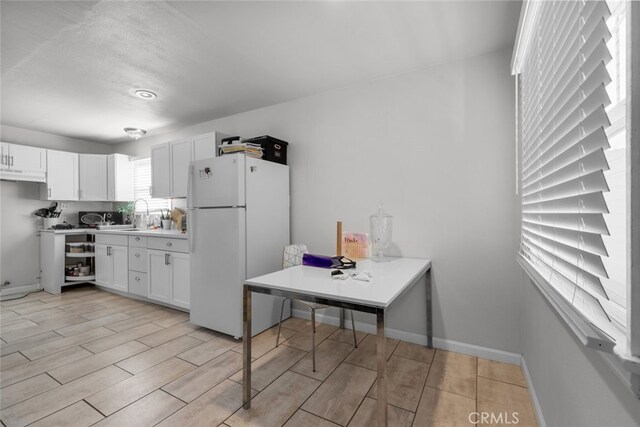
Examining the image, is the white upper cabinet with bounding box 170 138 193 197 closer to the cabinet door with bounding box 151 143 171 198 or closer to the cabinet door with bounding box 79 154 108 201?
the cabinet door with bounding box 151 143 171 198

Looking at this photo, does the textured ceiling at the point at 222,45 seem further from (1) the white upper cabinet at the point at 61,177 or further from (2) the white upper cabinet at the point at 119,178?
(2) the white upper cabinet at the point at 119,178

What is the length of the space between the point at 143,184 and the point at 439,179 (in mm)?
4768

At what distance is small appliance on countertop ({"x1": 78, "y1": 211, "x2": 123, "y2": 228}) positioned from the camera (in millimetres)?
4898

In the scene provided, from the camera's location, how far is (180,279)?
3.31 metres

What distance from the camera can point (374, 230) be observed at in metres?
2.50

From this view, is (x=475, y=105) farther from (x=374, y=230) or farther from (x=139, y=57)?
(x=139, y=57)

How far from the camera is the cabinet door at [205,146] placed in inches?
140

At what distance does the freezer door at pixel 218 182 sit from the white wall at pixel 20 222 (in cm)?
353

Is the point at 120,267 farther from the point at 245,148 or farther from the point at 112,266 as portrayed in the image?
the point at 245,148

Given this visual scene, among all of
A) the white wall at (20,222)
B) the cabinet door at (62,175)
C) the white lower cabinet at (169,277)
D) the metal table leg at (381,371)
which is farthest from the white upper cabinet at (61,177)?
the metal table leg at (381,371)

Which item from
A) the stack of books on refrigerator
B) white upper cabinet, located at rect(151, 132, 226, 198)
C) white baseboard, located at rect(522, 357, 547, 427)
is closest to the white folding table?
white baseboard, located at rect(522, 357, 547, 427)

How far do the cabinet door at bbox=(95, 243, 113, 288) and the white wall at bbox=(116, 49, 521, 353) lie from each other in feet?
10.5

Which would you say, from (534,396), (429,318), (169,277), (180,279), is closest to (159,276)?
(169,277)

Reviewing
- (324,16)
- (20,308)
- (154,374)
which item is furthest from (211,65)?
(20,308)
